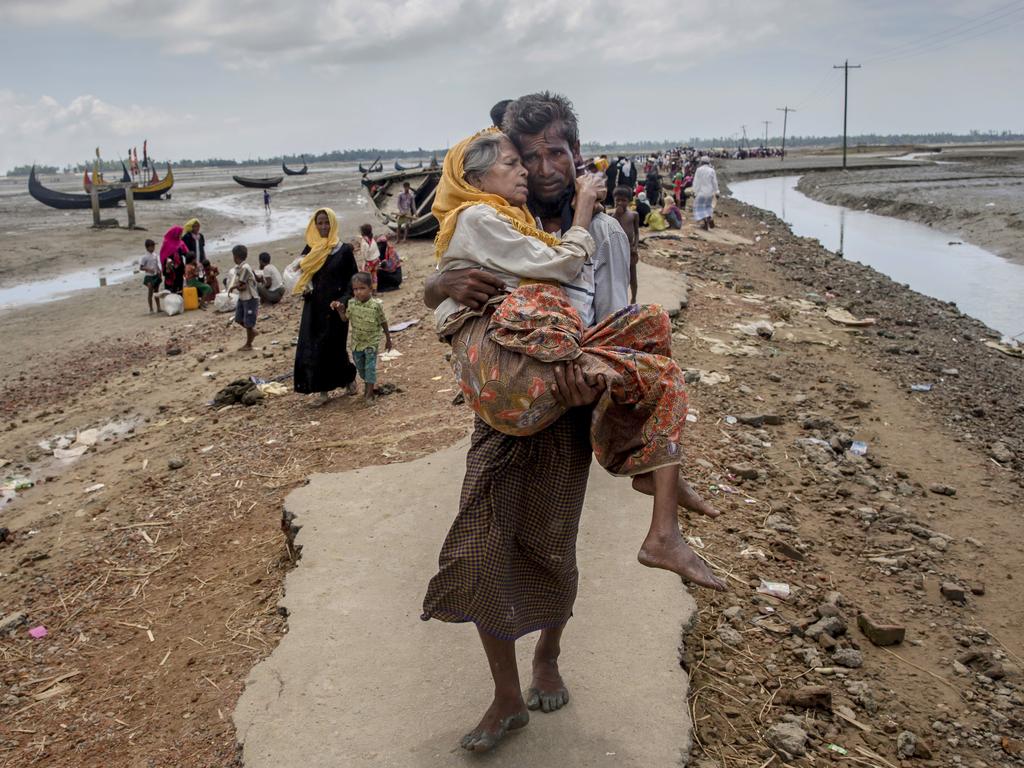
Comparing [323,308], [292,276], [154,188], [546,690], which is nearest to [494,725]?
[546,690]

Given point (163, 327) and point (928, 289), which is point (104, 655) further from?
point (928, 289)

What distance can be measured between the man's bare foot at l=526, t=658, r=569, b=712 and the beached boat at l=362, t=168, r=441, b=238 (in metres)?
13.6

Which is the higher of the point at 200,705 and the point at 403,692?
the point at 403,692

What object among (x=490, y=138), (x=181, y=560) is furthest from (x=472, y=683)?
(x=181, y=560)

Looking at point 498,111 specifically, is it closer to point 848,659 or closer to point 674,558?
point 674,558

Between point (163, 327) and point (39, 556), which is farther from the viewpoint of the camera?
point (163, 327)

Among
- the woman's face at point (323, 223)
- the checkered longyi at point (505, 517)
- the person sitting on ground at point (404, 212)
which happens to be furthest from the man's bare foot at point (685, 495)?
the person sitting on ground at point (404, 212)

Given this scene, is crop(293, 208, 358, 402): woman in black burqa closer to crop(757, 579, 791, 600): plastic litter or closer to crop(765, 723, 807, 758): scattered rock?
crop(757, 579, 791, 600): plastic litter

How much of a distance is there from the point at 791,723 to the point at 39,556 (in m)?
4.12

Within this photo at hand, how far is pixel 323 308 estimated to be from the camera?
6379mm

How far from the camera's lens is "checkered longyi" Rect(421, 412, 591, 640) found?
2004mm

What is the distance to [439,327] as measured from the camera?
1.99 m

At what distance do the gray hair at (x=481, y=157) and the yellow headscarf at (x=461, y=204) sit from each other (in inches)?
0.6

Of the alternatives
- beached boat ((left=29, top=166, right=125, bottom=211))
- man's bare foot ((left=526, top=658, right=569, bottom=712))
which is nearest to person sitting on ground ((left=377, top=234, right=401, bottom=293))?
man's bare foot ((left=526, top=658, right=569, bottom=712))
